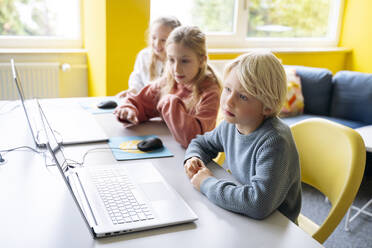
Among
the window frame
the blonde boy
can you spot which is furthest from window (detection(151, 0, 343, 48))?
the blonde boy

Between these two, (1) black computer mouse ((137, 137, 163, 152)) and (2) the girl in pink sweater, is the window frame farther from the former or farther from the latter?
(1) black computer mouse ((137, 137, 163, 152))

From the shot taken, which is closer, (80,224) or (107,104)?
(80,224)

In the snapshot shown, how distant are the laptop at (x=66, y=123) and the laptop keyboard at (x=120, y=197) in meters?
0.33

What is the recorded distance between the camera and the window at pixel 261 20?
3.46m

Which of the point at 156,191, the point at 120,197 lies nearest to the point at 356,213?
the point at 156,191

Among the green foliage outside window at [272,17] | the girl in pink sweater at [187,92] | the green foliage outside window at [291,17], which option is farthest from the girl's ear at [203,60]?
the green foliage outside window at [291,17]

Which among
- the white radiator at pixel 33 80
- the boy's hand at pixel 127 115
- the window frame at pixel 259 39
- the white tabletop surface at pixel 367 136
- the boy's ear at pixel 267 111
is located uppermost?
the window frame at pixel 259 39

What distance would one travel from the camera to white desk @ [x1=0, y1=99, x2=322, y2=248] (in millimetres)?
851

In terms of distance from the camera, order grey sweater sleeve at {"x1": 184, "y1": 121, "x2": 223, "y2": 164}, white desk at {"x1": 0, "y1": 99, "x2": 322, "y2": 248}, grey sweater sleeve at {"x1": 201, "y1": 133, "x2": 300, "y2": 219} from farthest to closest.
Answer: grey sweater sleeve at {"x1": 184, "y1": 121, "x2": 223, "y2": 164}
grey sweater sleeve at {"x1": 201, "y1": 133, "x2": 300, "y2": 219}
white desk at {"x1": 0, "y1": 99, "x2": 322, "y2": 248}

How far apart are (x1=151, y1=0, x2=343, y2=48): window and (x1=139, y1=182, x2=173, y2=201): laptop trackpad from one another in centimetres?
244

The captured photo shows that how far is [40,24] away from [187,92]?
191 cm

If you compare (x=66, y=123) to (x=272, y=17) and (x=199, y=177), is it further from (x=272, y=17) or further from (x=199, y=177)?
(x=272, y=17)

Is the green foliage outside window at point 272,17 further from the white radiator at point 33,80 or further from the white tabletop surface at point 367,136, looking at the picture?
the white tabletop surface at point 367,136

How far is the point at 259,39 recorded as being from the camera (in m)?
3.87
